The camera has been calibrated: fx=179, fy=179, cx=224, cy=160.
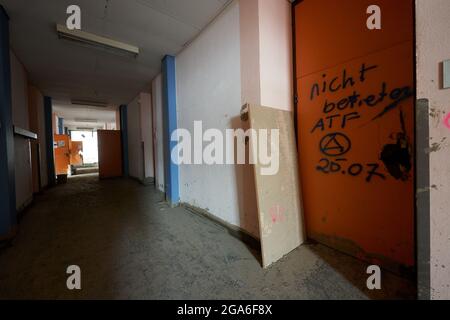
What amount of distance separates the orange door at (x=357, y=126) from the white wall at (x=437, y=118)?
1.44 ft

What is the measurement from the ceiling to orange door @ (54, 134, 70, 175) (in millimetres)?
3446

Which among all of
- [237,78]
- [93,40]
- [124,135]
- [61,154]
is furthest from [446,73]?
[61,154]

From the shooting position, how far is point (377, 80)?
1460 millimetres

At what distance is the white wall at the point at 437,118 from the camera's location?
917 millimetres

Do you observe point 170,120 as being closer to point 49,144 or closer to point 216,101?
point 216,101

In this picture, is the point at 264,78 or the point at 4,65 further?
the point at 4,65

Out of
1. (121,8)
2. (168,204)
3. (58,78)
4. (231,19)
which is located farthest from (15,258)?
(58,78)

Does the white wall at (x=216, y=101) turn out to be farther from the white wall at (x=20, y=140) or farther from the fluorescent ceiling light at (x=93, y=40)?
the white wall at (x=20, y=140)

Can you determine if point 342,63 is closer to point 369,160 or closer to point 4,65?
point 369,160

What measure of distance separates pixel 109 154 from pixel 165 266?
21.8ft

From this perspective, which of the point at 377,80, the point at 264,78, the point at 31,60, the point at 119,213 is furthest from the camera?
the point at 31,60

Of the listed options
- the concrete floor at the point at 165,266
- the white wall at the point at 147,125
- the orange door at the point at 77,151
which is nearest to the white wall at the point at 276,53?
the concrete floor at the point at 165,266

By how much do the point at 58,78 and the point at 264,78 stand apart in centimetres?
512

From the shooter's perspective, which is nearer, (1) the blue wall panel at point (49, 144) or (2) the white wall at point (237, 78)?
(2) the white wall at point (237, 78)
